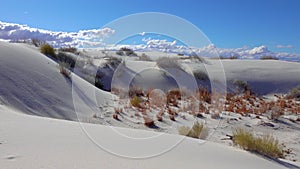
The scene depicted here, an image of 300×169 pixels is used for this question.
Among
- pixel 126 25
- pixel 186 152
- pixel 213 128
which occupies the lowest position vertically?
pixel 213 128

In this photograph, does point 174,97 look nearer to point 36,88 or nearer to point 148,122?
point 148,122

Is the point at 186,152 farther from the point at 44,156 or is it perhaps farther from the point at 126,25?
the point at 126,25

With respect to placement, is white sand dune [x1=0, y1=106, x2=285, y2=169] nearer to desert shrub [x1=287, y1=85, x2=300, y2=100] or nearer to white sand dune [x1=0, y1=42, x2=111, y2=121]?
white sand dune [x1=0, y1=42, x2=111, y2=121]

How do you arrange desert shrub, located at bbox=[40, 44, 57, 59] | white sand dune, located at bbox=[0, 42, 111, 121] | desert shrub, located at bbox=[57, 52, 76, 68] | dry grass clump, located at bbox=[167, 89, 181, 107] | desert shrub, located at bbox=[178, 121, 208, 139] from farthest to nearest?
1. desert shrub, located at bbox=[57, 52, 76, 68]
2. desert shrub, located at bbox=[40, 44, 57, 59]
3. dry grass clump, located at bbox=[167, 89, 181, 107]
4. white sand dune, located at bbox=[0, 42, 111, 121]
5. desert shrub, located at bbox=[178, 121, 208, 139]

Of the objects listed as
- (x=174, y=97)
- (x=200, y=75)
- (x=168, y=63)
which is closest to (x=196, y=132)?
(x=174, y=97)

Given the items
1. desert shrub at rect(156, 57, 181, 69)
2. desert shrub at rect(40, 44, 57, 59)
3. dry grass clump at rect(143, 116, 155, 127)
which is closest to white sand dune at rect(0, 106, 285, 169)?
dry grass clump at rect(143, 116, 155, 127)

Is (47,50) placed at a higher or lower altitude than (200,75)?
higher

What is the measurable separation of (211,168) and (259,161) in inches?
50.7

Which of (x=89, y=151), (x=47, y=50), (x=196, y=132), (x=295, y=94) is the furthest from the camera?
(x=295, y=94)

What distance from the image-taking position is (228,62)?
27156 millimetres

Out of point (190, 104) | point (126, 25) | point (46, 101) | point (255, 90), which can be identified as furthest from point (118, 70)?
point (126, 25)

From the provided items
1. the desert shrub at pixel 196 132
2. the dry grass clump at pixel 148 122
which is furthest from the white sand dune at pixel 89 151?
the dry grass clump at pixel 148 122

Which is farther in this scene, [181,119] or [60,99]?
[181,119]

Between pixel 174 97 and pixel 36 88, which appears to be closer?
pixel 36 88
